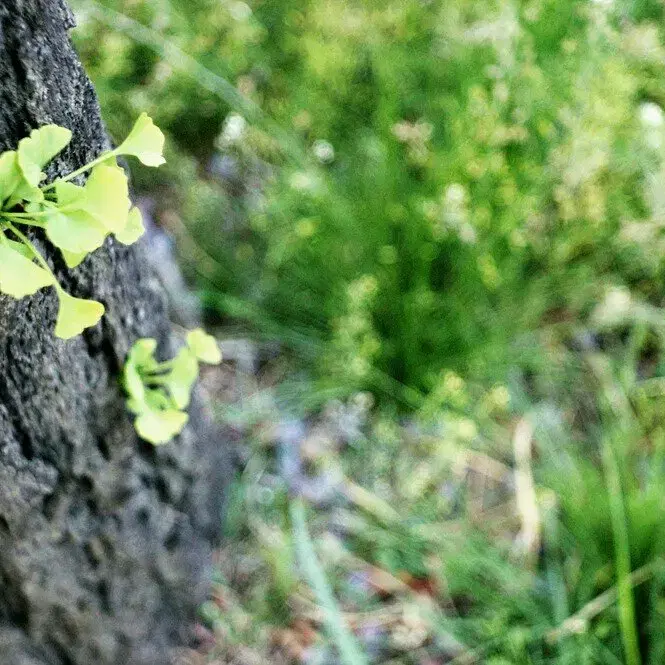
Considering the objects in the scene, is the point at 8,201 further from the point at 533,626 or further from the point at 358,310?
the point at 533,626

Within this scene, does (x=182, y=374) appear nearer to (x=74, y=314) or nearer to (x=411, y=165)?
(x=74, y=314)

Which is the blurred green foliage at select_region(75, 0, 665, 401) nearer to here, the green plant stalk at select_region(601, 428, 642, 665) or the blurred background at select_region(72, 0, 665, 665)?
the blurred background at select_region(72, 0, 665, 665)

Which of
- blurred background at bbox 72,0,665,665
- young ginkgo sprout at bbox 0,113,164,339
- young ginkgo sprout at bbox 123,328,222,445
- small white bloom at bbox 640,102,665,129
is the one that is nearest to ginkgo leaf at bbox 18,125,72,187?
young ginkgo sprout at bbox 0,113,164,339

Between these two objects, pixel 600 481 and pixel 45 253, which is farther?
pixel 600 481

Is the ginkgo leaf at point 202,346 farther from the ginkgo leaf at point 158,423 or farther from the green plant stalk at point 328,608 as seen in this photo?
the green plant stalk at point 328,608

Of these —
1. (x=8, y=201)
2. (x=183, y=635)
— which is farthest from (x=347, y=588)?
(x=8, y=201)

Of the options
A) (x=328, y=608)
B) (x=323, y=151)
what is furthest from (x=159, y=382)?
(x=323, y=151)

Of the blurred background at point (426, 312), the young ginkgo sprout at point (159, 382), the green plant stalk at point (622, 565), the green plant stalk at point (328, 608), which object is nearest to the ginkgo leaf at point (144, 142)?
Answer: the young ginkgo sprout at point (159, 382)
